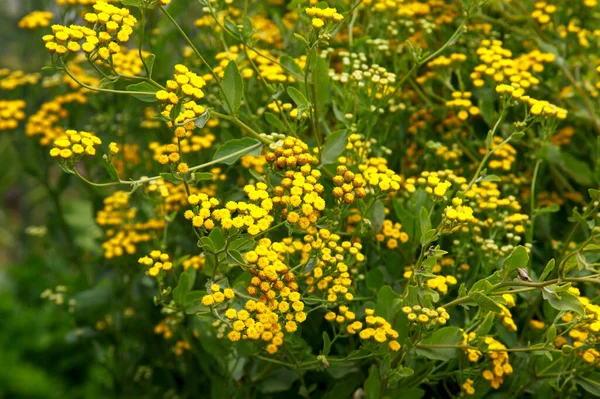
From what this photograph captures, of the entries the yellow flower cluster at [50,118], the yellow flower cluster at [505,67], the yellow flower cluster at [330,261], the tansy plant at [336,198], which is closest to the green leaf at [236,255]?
the tansy plant at [336,198]

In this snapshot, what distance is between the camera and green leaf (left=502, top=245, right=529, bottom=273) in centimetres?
102

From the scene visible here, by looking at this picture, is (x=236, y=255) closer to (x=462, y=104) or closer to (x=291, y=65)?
(x=291, y=65)

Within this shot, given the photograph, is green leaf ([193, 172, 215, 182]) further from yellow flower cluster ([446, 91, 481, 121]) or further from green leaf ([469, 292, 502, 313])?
yellow flower cluster ([446, 91, 481, 121])

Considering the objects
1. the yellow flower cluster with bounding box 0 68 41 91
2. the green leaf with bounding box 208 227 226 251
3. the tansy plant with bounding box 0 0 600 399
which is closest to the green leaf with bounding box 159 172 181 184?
the tansy plant with bounding box 0 0 600 399

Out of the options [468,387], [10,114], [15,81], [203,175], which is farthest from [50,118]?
[468,387]

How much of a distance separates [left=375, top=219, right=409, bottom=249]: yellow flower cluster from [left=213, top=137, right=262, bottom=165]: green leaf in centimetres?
31

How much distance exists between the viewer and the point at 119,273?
6.32 feet

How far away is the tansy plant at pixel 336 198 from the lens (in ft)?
3.63

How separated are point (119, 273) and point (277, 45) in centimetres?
73

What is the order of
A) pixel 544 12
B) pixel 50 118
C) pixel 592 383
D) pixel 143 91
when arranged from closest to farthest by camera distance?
pixel 143 91 → pixel 592 383 → pixel 544 12 → pixel 50 118

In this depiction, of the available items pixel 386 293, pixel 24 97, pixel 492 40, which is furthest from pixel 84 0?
pixel 386 293

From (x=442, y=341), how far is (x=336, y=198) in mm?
296

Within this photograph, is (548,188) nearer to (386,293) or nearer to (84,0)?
(386,293)

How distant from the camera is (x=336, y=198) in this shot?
3.81ft
